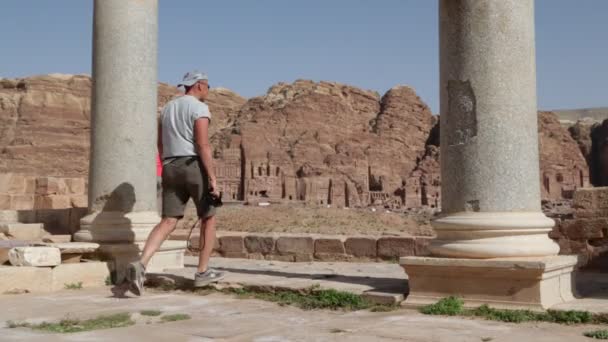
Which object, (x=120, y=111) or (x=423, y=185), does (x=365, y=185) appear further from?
(x=120, y=111)

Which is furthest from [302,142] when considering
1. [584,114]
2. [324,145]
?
[584,114]

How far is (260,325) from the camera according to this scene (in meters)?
4.24

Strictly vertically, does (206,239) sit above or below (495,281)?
above

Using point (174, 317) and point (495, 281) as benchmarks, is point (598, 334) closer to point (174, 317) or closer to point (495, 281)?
point (495, 281)

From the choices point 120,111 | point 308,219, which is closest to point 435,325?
point 120,111

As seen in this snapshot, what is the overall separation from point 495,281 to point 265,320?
163 centimetres

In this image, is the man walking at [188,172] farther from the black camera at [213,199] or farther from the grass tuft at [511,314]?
the grass tuft at [511,314]

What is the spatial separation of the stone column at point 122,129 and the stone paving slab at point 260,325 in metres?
1.63

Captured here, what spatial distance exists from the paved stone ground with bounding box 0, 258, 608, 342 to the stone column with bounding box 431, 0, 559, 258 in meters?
0.64

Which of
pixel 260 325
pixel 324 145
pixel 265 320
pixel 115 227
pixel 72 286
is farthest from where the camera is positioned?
pixel 324 145

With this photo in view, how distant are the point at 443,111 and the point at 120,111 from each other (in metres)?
3.59

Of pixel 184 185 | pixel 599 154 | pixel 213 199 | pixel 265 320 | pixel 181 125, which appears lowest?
pixel 265 320

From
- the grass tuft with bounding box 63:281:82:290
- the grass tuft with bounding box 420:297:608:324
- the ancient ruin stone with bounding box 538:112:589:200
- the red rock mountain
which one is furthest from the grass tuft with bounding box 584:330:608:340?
the ancient ruin stone with bounding box 538:112:589:200

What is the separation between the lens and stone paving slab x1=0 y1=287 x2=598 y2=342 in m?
3.79
